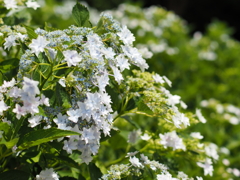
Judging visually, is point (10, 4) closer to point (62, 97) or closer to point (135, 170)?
point (62, 97)

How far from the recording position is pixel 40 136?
3.13 ft

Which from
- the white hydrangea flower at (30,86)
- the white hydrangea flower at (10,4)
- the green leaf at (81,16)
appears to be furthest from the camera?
the white hydrangea flower at (10,4)

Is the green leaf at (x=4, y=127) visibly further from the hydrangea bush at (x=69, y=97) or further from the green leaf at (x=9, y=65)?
the green leaf at (x=9, y=65)

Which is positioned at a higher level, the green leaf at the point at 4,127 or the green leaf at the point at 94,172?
the green leaf at the point at 94,172

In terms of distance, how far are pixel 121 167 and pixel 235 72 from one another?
10.2ft

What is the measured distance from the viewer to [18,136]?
103 centimetres

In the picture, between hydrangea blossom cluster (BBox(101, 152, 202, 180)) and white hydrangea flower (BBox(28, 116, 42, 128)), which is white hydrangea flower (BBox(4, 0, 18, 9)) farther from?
hydrangea blossom cluster (BBox(101, 152, 202, 180))

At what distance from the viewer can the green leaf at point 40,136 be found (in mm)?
922

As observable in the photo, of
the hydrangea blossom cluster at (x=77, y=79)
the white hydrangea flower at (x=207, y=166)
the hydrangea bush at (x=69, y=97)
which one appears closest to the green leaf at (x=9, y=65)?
the hydrangea bush at (x=69, y=97)

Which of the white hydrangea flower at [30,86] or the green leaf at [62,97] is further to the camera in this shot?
the green leaf at [62,97]

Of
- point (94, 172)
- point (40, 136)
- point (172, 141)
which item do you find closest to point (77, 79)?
point (40, 136)

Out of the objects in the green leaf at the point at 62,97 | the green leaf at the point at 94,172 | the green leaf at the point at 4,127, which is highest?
the green leaf at the point at 62,97

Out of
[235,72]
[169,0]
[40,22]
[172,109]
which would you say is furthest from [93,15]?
[169,0]

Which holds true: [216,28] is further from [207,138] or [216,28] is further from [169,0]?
[169,0]
